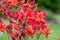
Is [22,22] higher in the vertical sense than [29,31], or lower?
higher

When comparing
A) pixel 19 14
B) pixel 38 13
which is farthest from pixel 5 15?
pixel 38 13

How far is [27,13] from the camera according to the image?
4711mm

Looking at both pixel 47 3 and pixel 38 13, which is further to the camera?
pixel 47 3

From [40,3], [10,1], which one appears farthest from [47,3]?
[10,1]

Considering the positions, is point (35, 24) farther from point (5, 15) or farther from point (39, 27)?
point (5, 15)

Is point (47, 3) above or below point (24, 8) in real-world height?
below

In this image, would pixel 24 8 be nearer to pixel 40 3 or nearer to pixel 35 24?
pixel 35 24

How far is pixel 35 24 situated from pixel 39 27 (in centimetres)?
11

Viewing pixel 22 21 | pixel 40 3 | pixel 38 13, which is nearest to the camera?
pixel 22 21

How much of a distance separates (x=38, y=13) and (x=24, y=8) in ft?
0.93

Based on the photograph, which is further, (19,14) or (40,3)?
(40,3)

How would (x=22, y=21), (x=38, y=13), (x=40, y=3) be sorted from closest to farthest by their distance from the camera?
(x=22, y=21)
(x=38, y=13)
(x=40, y=3)

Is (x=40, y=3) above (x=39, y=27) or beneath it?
beneath

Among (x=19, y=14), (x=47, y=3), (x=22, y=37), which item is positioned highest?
(x=19, y=14)
